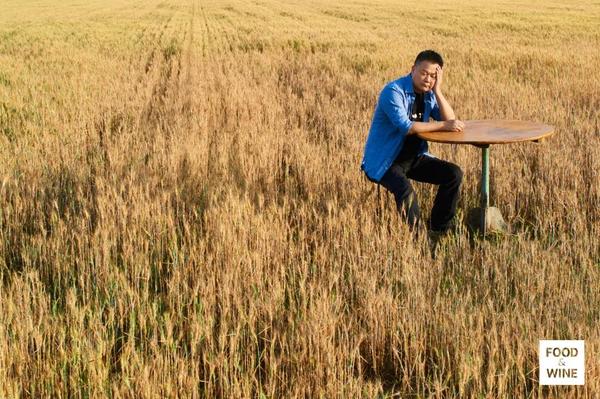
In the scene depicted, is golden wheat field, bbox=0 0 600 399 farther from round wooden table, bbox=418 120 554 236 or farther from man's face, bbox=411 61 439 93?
man's face, bbox=411 61 439 93

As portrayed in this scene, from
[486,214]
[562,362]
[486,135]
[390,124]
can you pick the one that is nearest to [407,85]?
[390,124]

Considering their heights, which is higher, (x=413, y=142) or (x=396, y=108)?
(x=396, y=108)

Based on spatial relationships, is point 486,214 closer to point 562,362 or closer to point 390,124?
point 390,124

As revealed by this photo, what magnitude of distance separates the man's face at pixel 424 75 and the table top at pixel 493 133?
1.20ft

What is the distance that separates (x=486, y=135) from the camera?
4426 millimetres

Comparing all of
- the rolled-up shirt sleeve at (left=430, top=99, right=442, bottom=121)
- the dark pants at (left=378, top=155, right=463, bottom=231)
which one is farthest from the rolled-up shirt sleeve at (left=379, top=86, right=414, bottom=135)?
the rolled-up shirt sleeve at (left=430, top=99, right=442, bottom=121)

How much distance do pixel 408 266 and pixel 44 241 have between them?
227 cm

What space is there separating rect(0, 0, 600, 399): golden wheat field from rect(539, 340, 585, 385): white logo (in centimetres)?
4

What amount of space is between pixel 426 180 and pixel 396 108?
69 centimetres

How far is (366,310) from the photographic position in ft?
10.6

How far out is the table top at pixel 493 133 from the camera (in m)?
4.23

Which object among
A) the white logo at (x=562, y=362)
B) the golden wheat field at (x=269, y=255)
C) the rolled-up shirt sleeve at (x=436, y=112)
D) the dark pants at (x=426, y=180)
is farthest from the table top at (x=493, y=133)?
the white logo at (x=562, y=362)

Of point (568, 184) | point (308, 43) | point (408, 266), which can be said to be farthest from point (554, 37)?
point (408, 266)

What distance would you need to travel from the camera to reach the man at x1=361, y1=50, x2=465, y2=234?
4488 millimetres
